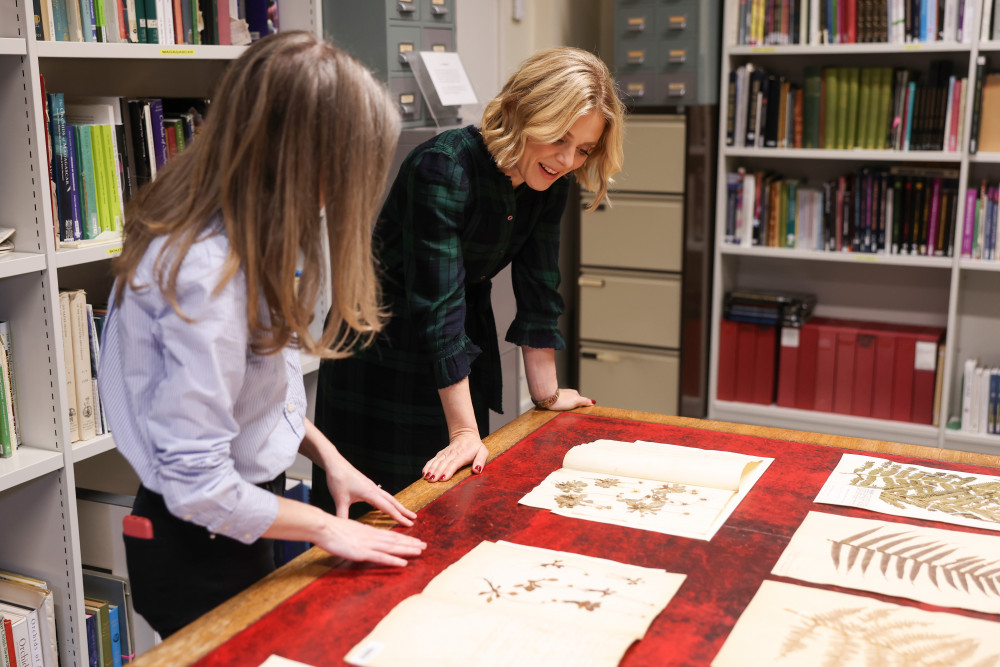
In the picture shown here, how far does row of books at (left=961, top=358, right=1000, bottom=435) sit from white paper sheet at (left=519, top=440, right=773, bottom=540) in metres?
2.34

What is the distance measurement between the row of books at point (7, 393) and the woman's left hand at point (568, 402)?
1.06 meters

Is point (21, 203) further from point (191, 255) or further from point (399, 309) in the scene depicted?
point (191, 255)

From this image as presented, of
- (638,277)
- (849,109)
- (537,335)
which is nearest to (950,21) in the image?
(849,109)

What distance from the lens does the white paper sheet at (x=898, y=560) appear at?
1.11 metres

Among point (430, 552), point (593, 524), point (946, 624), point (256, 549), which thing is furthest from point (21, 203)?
point (946, 624)

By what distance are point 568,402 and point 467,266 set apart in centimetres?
33

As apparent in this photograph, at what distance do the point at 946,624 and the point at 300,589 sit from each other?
716 millimetres

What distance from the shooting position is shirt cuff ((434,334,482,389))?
1.55m

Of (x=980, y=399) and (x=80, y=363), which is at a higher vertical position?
(x=80, y=363)

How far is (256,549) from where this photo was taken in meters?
1.18

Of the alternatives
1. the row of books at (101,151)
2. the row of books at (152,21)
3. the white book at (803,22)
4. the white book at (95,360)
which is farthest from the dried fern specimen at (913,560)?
the white book at (803,22)

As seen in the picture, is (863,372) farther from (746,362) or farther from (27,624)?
(27,624)

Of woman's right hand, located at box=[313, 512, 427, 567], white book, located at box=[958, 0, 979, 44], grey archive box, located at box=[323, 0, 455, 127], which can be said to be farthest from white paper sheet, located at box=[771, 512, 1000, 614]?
white book, located at box=[958, 0, 979, 44]

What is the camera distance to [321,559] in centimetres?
119
